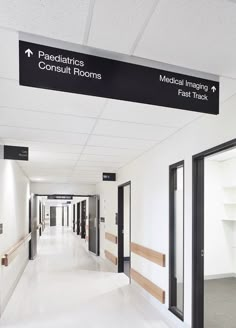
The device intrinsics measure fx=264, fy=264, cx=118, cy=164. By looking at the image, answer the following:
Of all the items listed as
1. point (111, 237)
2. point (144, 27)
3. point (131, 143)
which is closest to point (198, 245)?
point (131, 143)

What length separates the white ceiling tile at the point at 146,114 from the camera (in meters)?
2.96

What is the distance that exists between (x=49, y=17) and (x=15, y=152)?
3.19 meters

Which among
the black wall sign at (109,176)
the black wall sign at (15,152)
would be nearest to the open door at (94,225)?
the black wall sign at (109,176)

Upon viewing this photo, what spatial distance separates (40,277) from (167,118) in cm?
538

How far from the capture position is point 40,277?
6.62 meters

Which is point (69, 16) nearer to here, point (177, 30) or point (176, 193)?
point (177, 30)

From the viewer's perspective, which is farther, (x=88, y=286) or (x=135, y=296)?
(x=88, y=286)

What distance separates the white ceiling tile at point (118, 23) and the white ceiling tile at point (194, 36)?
73mm

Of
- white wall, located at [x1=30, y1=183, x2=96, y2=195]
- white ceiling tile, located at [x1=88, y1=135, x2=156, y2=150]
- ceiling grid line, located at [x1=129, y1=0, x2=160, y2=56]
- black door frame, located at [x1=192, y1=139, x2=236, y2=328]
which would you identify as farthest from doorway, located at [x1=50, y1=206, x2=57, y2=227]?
ceiling grid line, located at [x1=129, y1=0, x2=160, y2=56]

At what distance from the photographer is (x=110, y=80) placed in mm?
1834

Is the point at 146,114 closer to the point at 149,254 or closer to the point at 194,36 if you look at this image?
the point at 194,36

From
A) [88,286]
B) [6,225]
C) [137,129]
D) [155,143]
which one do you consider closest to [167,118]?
[137,129]

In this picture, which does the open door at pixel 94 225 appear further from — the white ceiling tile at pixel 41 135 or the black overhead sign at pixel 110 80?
the black overhead sign at pixel 110 80

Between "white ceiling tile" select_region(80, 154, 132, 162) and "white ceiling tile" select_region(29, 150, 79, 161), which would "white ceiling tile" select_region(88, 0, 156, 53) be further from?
"white ceiling tile" select_region(80, 154, 132, 162)
